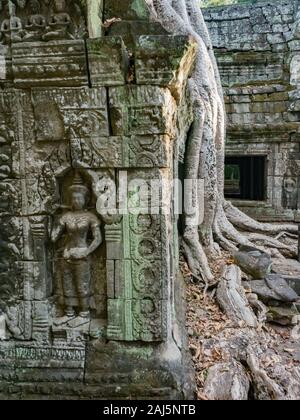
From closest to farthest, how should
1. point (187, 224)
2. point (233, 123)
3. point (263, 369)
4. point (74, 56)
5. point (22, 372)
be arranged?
point (74, 56) < point (22, 372) < point (263, 369) < point (187, 224) < point (233, 123)

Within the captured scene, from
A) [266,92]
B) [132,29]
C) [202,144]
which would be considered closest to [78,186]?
[132,29]

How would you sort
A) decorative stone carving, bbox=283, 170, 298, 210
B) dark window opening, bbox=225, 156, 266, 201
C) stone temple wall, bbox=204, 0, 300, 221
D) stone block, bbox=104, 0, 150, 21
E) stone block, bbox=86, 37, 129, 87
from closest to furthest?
stone block, bbox=86, 37, 129, 87 → stone block, bbox=104, 0, 150, 21 → stone temple wall, bbox=204, 0, 300, 221 → decorative stone carving, bbox=283, 170, 298, 210 → dark window opening, bbox=225, 156, 266, 201

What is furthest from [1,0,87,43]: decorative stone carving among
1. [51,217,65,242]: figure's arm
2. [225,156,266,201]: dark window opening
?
[225,156,266,201]: dark window opening

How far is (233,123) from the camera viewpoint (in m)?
8.74

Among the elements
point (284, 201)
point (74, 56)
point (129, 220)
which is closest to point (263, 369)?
point (129, 220)

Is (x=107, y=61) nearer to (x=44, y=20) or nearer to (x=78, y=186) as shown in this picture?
(x=44, y=20)

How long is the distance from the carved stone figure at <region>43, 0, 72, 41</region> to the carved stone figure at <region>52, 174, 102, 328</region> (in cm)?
Answer: 102

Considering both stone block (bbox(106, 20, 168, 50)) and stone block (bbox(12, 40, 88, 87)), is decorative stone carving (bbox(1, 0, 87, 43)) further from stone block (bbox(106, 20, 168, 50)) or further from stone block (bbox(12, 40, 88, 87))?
stone block (bbox(106, 20, 168, 50))

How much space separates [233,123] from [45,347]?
750 cm

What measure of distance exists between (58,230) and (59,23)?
1.53m

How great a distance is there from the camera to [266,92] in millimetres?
8586

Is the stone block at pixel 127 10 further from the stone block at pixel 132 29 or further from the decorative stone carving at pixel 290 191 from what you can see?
the decorative stone carving at pixel 290 191

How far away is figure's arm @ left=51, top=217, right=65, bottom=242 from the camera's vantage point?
8.78 feet

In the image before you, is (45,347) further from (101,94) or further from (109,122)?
(101,94)
